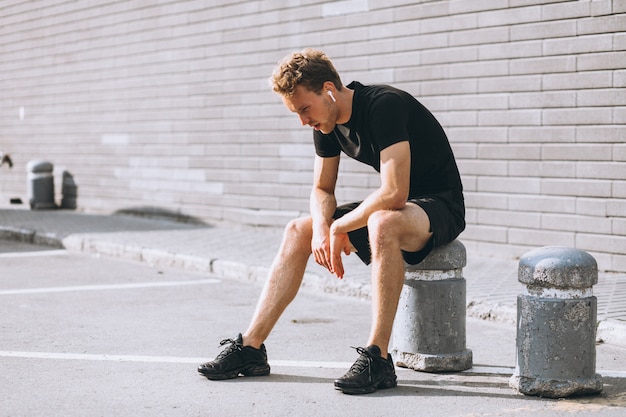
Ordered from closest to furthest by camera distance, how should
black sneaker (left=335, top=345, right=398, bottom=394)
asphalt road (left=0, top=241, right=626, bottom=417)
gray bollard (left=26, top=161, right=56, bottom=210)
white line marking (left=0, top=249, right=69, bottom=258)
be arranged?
asphalt road (left=0, top=241, right=626, bottom=417)
black sneaker (left=335, top=345, right=398, bottom=394)
white line marking (left=0, top=249, right=69, bottom=258)
gray bollard (left=26, top=161, right=56, bottom=210)

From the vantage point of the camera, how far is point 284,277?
5.14 metres

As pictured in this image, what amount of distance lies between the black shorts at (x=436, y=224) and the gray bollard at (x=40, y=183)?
33.0 feet

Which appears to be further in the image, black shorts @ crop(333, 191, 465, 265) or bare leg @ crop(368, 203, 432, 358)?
black shorts @ crop(333, 191, 465, 265)

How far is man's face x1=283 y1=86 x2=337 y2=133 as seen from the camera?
15.9 feet

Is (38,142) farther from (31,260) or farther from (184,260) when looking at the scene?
(184,260)

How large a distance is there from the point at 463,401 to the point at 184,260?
5224 millimetres

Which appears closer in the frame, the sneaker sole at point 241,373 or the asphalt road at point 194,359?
the asphalt road at point 194,359

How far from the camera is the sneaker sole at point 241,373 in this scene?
16.2 ft

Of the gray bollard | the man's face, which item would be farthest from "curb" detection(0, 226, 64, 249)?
the man's face

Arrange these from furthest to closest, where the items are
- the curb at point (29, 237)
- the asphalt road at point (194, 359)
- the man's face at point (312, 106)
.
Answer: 1. the curb at point (29, 237)
2. the man's face at point (312, 106)
3. the asphalt road at point (194, 359)

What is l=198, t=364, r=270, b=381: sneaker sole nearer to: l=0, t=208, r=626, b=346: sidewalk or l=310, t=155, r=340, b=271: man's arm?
l=310, t=155, r=340, b=271: man's arm

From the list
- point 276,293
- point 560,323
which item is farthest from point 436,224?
point 276,293

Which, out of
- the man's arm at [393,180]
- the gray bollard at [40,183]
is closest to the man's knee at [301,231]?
the man's arm at [393,180]

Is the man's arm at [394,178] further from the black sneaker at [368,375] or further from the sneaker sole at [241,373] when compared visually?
the sneaker sole at [241,373]
